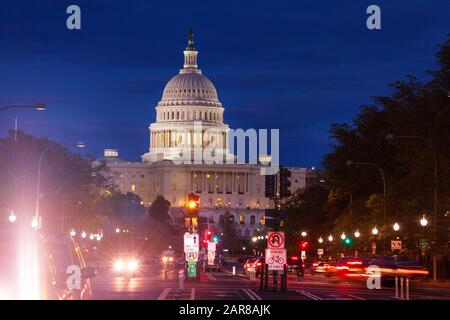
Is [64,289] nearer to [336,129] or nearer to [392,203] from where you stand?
[392,203]

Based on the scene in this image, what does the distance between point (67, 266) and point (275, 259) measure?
74.6 feet

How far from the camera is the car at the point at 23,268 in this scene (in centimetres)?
2102

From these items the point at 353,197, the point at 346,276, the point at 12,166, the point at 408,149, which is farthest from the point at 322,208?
the point at 346,276

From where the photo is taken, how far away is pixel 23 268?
69.2 ft

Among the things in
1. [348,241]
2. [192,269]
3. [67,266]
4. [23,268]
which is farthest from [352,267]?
[23,268]

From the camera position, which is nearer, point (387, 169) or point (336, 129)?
point (387, 169)

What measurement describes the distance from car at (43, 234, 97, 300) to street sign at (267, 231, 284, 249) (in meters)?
20.5

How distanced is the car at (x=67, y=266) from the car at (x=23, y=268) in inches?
36.8

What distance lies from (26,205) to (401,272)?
147 feet

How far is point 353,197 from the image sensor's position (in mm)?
106062

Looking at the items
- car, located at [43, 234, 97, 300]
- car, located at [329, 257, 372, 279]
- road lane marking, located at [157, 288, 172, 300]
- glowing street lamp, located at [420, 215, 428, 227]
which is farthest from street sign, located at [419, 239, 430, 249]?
car, located at [43, 234, 97, 300]

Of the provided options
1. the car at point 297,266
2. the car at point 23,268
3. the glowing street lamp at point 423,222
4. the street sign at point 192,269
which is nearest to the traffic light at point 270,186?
the street sign at point 192,269

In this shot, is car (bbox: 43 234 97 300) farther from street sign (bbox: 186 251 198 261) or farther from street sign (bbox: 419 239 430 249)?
street sign (bbox: 419 239 430 249)
